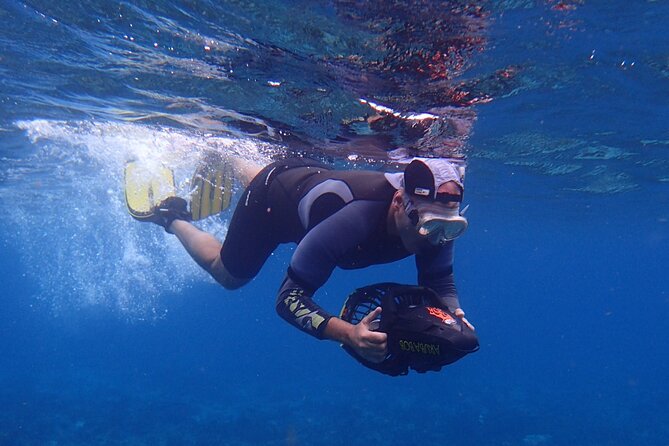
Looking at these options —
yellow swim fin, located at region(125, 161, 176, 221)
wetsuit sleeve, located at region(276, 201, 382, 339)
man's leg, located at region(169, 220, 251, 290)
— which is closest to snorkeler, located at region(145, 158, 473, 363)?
wetsuit sleeve, located at region(276, 201, 382, 339)

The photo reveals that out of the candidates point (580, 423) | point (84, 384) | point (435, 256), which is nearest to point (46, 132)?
point (435, 256)

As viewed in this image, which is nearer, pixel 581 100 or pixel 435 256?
pixel 435 256

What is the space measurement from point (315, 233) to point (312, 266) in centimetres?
29

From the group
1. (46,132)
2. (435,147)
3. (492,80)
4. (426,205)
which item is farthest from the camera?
(46,132)

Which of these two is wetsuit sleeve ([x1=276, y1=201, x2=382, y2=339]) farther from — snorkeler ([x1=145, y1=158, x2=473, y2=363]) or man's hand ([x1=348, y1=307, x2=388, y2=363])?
man's hand ([x1=348, y1=307, x2=388, y2=363])

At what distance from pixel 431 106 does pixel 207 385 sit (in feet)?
83.7

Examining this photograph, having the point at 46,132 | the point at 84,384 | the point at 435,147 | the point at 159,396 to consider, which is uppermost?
the point at 435,147

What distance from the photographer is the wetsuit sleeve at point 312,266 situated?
14.1 ft

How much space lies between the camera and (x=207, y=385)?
100ft

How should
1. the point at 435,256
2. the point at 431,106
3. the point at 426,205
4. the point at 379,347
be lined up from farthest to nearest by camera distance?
the point at 431,106 < the point at 435,256 < the point at 426,205 < the point at 379,347

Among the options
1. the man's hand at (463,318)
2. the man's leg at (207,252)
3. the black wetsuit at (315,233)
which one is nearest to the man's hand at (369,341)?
the black wetsuit at (315,233)

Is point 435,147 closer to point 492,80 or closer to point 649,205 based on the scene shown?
point 492,80

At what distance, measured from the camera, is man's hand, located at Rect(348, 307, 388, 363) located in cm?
362

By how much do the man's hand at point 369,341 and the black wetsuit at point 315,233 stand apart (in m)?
0.43
